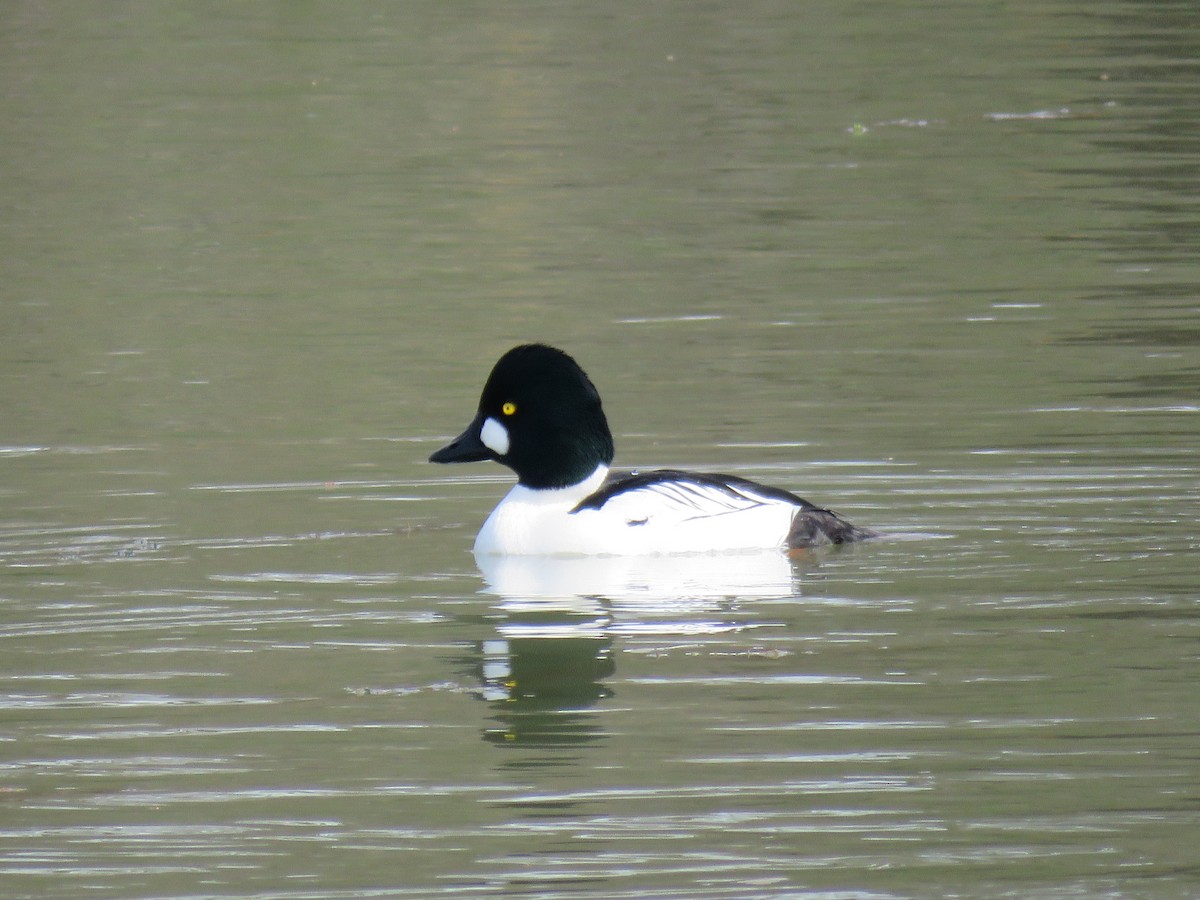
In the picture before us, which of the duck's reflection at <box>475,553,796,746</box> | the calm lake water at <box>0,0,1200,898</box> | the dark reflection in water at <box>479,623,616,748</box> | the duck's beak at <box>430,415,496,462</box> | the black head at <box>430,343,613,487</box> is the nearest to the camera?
the calm lake water at <box>0,0,1200,898</box>

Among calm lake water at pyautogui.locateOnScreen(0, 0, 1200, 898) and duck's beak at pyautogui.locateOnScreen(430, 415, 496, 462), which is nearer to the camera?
calm lake water at pyautogui.locateOnScreen(0, 0, 1200, 898)

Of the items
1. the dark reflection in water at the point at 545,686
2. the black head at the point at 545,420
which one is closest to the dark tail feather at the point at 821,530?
the black head at the point at 545,420

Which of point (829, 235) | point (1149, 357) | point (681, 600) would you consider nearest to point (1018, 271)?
point (829, 235)

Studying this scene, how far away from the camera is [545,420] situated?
9484 mm

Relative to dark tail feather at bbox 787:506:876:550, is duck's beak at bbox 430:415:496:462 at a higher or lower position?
higher

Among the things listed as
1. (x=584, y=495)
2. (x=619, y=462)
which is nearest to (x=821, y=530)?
(x=584, y=495)

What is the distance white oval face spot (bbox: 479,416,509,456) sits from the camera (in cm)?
954

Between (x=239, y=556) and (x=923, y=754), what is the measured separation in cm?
369

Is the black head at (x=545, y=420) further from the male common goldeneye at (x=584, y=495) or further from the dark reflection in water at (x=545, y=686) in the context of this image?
the dark reflection in water at (x=545, y=686)

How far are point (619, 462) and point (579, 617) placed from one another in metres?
2.84

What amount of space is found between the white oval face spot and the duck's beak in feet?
0.06

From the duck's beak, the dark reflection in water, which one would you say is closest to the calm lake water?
the dark reflection in water

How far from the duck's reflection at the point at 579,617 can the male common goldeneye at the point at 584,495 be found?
0.27 ft

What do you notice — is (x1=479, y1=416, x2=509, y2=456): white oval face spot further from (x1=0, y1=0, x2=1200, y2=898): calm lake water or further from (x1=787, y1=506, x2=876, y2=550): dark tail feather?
(x1=787, y1=506, x2=876, y2=550): dark tail feather
